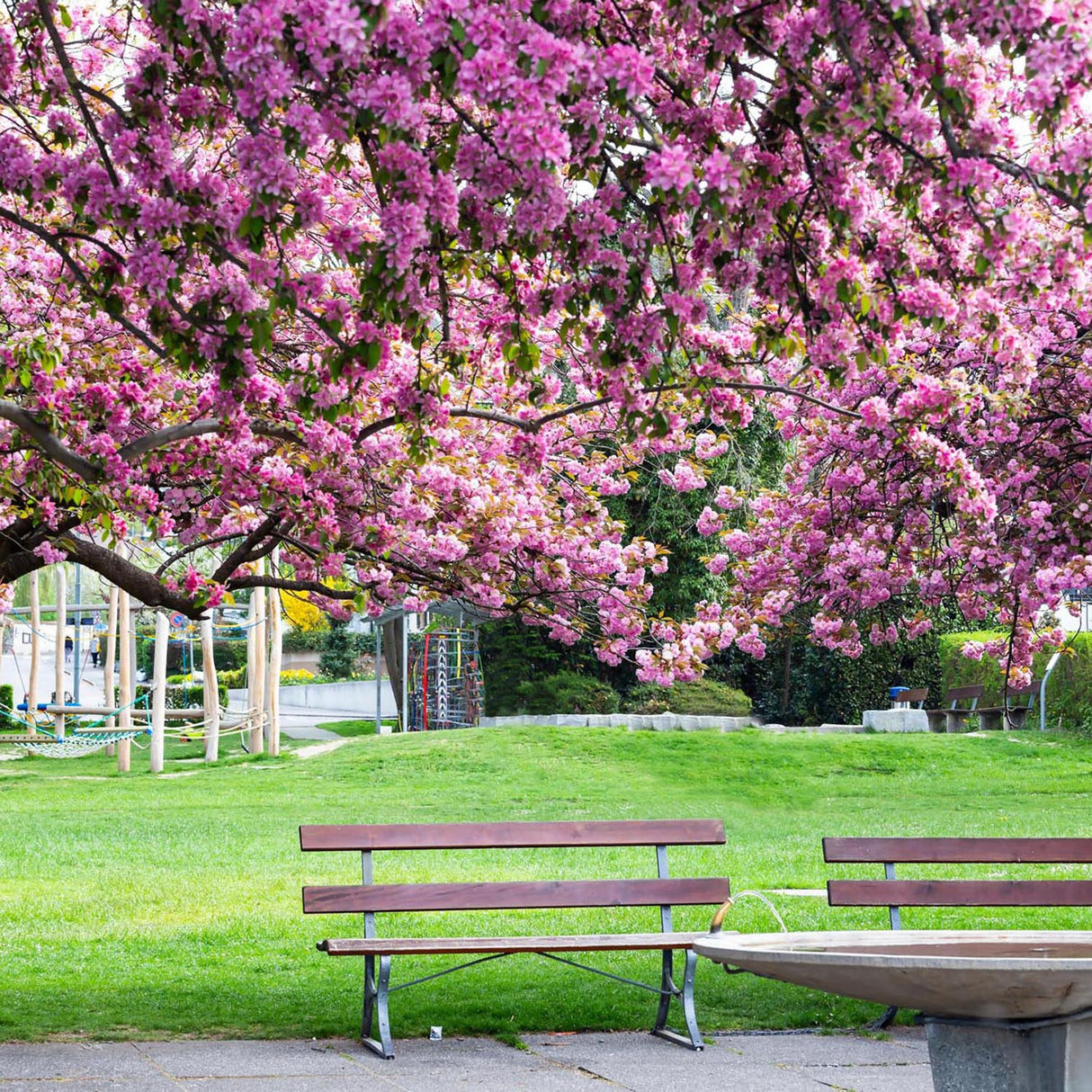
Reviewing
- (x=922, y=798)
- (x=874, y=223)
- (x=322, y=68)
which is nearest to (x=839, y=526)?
(x=874, y=223)

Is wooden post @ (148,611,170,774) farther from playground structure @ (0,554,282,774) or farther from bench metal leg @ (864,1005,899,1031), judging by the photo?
bench metal leg @ (864,1005,899,1031)

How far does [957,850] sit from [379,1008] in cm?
264

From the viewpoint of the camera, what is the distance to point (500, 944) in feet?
19.9

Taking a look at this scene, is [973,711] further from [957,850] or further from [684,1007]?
[684,1007]

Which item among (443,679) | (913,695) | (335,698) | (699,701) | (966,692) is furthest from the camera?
(335,698)

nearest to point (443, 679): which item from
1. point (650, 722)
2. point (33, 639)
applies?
point (650, 722)

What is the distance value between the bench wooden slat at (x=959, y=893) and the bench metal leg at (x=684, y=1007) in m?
0.68

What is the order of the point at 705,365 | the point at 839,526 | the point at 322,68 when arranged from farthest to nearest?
the point at 839,526 → the point at 705,365 → the point at 322,68

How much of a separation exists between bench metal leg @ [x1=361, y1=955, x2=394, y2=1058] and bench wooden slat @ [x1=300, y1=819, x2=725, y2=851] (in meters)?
0.50

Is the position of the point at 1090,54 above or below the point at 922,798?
above

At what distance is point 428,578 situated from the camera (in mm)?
8836

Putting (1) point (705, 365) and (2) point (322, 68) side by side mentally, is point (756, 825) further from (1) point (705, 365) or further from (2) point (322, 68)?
(2) point (322, 68)

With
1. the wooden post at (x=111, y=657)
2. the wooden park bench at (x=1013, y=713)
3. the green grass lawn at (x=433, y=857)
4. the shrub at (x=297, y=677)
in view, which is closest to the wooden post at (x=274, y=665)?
the green grass lawn at (x=433, y=857)

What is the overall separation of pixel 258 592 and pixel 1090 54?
62.2 ft
